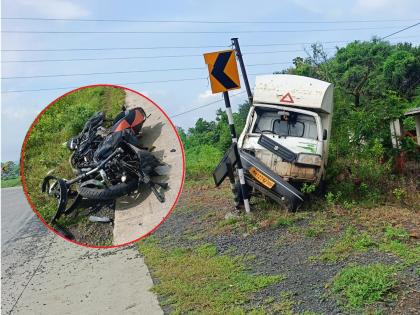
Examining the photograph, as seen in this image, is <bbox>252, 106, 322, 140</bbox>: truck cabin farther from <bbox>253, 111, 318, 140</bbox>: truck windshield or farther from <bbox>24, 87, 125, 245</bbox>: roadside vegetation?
<bbox>24, 87, 125, 245</bbox>: roadside vegetation

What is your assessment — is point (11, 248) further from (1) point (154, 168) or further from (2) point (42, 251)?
(1) point (154, 168)

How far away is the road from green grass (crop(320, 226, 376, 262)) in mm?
2521

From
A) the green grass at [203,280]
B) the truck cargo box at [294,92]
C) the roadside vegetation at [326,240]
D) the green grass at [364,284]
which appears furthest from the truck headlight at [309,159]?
the green grass at [364,284]

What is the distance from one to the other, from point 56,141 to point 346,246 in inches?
248

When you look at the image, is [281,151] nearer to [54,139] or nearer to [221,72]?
[221,72]

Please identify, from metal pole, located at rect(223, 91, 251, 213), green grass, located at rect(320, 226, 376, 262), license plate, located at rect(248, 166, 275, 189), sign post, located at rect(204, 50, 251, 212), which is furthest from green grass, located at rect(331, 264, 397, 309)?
license plate, located at rect(248, 166, 275, 189)

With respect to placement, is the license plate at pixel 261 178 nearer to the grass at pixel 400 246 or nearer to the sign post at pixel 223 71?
the sign post at pixel 223 71

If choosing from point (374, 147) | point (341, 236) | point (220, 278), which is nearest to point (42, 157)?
point (220, 278)

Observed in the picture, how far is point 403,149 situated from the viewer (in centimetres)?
1530

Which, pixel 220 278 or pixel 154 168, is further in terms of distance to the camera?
pixel 220 278

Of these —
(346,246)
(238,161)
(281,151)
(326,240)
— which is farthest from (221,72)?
(346,246)

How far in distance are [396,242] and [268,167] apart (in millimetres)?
3751

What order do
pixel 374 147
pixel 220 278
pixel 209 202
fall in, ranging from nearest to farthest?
pixel 220 278 < pixel 374 147 < pixel 209 202

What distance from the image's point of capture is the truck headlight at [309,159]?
405 inches
